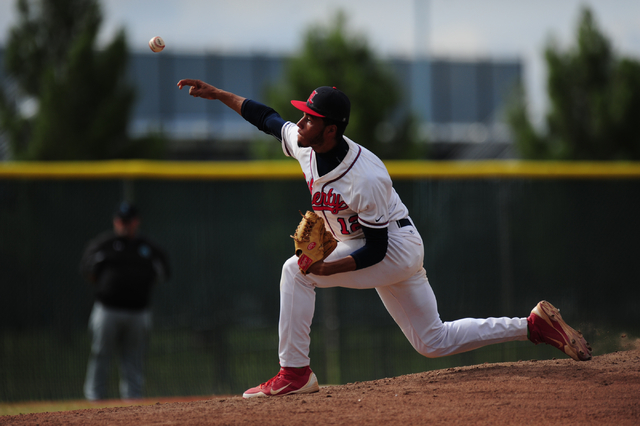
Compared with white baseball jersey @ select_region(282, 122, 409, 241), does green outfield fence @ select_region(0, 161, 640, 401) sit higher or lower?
lower

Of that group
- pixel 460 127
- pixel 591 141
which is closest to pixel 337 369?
pixel 591 141

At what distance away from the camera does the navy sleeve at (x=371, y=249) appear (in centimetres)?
353

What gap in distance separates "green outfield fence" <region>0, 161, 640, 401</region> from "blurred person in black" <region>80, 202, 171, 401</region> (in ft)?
1.29

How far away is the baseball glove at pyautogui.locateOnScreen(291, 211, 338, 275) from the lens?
3.54m

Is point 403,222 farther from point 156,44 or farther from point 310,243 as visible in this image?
point 156,44

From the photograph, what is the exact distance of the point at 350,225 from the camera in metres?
3.65

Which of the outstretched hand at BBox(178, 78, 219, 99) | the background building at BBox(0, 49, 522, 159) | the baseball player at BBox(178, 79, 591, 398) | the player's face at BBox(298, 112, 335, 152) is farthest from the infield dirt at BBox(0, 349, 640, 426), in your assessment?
the background building at BBox(0, 49, 522, 159)

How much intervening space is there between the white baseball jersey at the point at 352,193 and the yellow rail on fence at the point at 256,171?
11.9 feet

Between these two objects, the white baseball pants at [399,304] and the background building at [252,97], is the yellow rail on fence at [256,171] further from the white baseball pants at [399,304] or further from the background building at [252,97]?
the background building at [252,97]

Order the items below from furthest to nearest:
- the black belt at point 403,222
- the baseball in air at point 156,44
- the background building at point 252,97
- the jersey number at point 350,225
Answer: the background building at point 252,97 < the baseball in air at point 156,44 < the black belt at point 403,222 < the jersey number at point 350,225

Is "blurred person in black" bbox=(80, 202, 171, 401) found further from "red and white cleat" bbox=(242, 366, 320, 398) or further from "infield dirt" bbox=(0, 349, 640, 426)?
"red and white cleat" bbox=(242, 366, 320, 398)

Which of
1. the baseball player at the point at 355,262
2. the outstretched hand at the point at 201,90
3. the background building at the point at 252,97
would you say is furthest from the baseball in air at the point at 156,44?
the background building at the point at 252,97

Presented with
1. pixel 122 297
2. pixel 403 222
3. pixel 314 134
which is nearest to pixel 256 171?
pixel 122 297

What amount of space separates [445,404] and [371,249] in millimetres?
888
